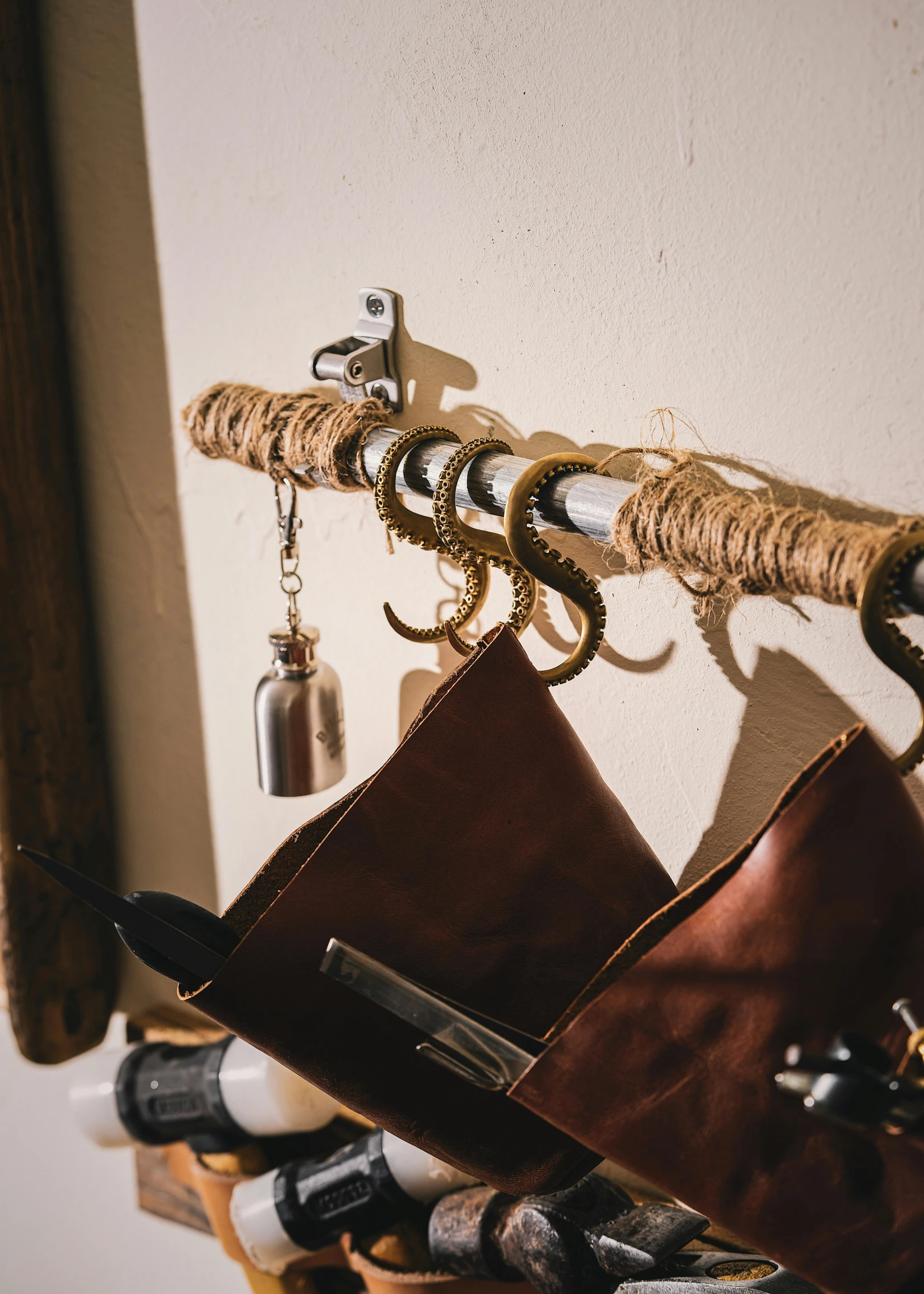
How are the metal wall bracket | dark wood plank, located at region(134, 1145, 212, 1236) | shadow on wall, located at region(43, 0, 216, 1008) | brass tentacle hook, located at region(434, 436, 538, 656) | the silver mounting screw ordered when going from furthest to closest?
dark wood plank, located at region(134, 1145, 212, 1236) → shadow on wall, located at region(43, 0, 216, 1008) → the metal wall bracket → brass tentacle hook, located at region(434, 436, 538, 656) → the silver mounting screw

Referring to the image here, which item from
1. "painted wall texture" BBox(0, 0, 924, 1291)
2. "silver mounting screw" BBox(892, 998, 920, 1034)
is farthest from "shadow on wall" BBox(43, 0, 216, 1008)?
→ "silver mounting screw" BBox(892, 998, 920, 1034)

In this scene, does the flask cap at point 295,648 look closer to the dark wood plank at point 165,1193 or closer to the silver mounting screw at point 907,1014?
the silver mounting screw at point 907,1014

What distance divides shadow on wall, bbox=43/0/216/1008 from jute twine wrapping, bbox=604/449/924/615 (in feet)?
1.47

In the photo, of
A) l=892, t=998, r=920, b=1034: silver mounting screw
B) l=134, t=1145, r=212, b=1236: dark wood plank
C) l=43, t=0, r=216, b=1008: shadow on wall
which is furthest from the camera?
l=134, t=1145, r=212, b=1236: dark wood plank

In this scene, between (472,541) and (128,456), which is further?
(128,456)

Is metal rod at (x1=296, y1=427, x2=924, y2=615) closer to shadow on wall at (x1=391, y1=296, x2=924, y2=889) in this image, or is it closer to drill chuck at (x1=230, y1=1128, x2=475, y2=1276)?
shadow on wall at (x1=391, y1=296, x2=924, y2=889)

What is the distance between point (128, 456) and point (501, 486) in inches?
17.0

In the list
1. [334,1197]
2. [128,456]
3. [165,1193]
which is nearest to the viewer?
[334,1197]

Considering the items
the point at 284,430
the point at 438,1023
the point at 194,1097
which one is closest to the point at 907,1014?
the point at 438,1023

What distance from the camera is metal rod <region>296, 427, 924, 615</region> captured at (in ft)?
1.36

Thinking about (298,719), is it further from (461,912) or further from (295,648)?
(461,912)

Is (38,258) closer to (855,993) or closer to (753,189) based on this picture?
(753,189)

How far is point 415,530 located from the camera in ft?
1.62

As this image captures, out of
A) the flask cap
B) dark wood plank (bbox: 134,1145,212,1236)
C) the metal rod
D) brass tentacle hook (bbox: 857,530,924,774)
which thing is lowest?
dark wood plank (bbox: 134,1145,212,1236)
